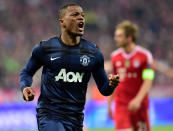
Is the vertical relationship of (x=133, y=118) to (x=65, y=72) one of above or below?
below

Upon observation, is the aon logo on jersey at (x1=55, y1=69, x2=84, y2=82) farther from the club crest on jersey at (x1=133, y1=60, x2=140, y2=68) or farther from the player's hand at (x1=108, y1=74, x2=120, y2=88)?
the club crest on jersey at (x1=133, y1=60, x2=140, y2=68)

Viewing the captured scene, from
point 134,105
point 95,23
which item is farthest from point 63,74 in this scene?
point 95,23

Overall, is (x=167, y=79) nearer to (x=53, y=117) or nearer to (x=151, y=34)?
(x=151, y=34)

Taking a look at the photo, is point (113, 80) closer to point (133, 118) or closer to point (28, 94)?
point (28, 94)

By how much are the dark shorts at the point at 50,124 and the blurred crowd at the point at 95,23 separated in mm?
15651

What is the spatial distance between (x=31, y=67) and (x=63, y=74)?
395mm

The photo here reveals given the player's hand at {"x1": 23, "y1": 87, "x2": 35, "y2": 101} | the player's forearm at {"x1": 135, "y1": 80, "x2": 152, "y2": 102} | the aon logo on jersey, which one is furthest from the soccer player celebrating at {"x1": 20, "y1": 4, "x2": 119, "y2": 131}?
the player's forearm at {"x1": 135, "y1": 80, "x2": 152, "y2": 102}

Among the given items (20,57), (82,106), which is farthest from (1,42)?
(82,106)

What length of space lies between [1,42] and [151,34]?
7.44m

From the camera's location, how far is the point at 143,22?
26125 mm

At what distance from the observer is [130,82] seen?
9.00 metres

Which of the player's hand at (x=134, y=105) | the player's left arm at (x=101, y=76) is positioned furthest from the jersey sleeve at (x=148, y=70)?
the player's left arm at (x=101, y=76)

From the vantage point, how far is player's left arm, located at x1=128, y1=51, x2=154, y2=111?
27.3ft

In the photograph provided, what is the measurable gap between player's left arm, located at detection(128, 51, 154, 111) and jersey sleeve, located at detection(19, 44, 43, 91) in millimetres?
2900
